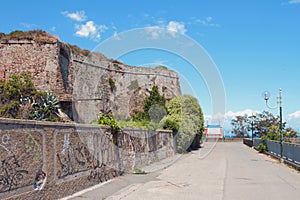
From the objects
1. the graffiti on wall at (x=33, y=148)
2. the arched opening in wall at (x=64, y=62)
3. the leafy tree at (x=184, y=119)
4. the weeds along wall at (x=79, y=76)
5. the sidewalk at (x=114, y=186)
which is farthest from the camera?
the leafy tree at (x=184, y=119)

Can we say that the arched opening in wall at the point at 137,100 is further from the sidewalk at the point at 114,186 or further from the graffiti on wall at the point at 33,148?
the graffiti on wall at the point at 33,148

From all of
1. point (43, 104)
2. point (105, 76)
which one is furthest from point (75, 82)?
point (43, 104)

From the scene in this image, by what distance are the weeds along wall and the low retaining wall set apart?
45.2ft

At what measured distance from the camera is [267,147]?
31.4 metres

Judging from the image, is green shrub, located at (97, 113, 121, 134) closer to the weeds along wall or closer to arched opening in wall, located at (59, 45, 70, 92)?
the weeds along wall

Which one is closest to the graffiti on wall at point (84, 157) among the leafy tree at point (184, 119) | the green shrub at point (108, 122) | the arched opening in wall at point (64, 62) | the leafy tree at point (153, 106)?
the green shrub at point (108, 122)

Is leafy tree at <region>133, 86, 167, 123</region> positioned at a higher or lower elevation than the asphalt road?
higher

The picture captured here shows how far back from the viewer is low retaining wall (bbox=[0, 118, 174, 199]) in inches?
249

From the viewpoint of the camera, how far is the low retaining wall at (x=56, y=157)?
631cm

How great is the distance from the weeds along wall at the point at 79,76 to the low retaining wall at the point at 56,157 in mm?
13790

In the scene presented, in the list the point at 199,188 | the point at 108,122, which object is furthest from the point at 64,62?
the point at 199,188

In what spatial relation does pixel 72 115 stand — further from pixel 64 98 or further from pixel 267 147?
pixel 267 147

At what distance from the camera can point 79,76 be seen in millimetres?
31922

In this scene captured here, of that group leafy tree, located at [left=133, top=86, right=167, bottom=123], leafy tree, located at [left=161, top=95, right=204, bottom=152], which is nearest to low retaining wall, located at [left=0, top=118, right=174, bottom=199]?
leafy tree, located at [left=161, top=95, right=204, bottom=152]
